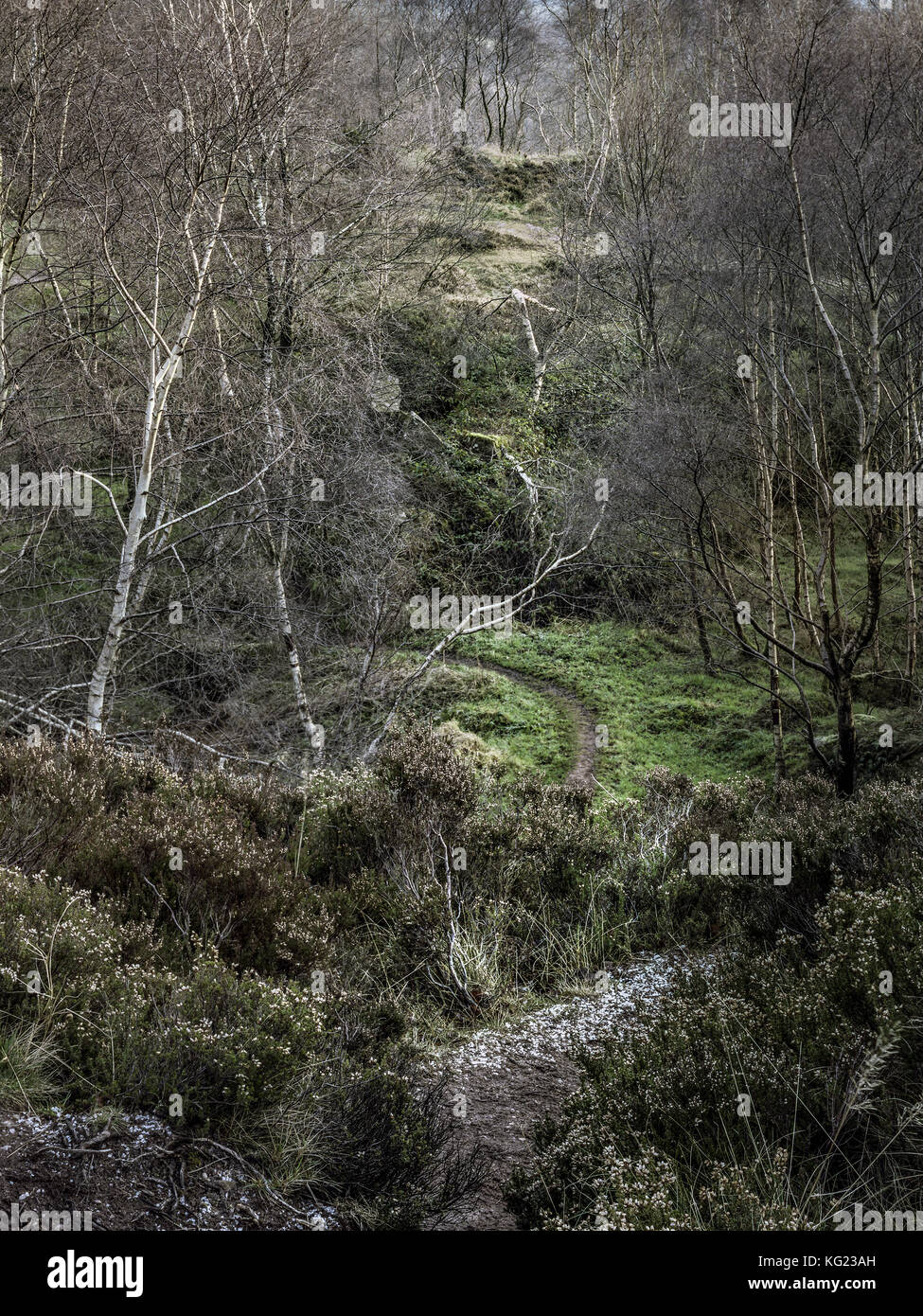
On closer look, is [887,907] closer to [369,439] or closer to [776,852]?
[776,852]

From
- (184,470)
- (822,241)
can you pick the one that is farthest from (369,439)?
(822,241)

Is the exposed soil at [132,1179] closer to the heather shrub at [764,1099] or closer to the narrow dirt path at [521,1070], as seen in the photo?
the narrow dirt path at [521,1070]

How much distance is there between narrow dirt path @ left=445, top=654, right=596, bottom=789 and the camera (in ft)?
38.1

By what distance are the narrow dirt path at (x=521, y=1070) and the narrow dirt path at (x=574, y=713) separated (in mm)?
5648

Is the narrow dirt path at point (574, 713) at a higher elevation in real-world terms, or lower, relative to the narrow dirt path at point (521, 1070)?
higher

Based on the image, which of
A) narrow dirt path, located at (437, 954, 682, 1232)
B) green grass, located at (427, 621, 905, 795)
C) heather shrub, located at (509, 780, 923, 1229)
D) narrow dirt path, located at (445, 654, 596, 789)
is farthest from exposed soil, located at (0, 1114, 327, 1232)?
green grass, located at (427, 621, 905, 795)

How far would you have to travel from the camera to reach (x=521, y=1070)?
4.43 m

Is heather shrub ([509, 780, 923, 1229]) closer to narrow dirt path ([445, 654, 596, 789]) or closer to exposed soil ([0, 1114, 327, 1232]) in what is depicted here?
exposed soil ([0, 1114, 327, 1232])

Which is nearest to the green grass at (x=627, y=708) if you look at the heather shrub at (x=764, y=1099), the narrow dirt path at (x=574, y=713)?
the narrow dirt path at (x=574, y=713)

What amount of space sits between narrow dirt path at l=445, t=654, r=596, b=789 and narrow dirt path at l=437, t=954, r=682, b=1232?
18.5ft

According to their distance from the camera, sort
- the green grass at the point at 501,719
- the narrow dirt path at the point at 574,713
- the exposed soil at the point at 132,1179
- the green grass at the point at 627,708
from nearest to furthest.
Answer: the exposed soil at the point at 132,1179 → the narrow dirt path at the point at 574,713 → the green grass at the point at 627,708 → the green grass at the point at 501,719

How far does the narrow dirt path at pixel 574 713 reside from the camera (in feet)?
38.1

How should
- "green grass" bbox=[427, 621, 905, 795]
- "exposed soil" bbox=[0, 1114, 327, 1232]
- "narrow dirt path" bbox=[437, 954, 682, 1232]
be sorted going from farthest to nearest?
1. "green grass" bbox=[427, 621, 905, 795]
2. "narrow dirt path" bbox=[437, 954, 682, 1232]
3. "exposed soil" bbox=[0, 1114, 327, 1232]
